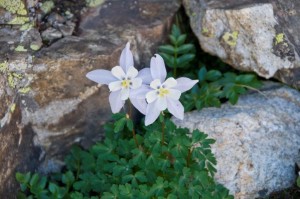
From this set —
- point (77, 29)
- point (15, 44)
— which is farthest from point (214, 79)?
point (15, 44)

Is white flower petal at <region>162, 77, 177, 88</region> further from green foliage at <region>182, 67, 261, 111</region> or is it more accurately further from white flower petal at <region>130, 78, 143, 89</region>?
green foliage at <region>182, 67, 261, 111</region>

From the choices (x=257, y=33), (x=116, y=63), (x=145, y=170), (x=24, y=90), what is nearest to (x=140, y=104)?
(x=145, y=170)

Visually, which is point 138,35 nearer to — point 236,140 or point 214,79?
point 214,79

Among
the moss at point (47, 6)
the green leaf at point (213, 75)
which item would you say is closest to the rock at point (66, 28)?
the moss at point (47, 6)

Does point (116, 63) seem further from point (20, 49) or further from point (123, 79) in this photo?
point (123, 79)

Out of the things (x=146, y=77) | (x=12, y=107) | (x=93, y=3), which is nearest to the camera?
(x=146, y=77)

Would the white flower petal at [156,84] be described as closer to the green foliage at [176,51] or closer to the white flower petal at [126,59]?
the white flower petal at [126,59]
